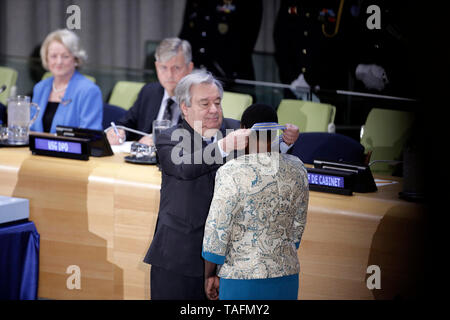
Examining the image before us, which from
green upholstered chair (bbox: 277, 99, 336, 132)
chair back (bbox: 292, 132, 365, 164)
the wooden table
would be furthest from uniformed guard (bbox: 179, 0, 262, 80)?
the wooden table

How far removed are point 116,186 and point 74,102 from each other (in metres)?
0.99

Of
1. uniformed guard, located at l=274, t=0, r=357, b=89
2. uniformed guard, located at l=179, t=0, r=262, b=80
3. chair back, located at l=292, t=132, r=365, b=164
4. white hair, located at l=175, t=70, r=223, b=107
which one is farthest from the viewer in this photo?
uniformed guard, located at l=179, t=0, r=262, b=80

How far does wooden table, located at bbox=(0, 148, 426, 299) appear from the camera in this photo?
2.12 m

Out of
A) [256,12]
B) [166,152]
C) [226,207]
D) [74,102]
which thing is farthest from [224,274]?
[256,12]

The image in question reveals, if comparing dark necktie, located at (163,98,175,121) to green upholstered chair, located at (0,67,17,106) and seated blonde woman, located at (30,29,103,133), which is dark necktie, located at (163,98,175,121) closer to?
seated blonde woman, located at (30,29,103,133)

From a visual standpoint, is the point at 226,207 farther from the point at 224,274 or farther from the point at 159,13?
the point at 159,13

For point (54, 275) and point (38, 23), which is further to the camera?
point (38, 23)

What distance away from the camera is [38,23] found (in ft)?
20.0

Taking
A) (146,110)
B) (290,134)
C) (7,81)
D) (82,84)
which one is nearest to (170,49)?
(146,110)

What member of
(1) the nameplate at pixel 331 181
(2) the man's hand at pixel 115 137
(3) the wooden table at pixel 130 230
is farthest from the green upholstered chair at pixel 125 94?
(1) the nameplate at pixel 331 181

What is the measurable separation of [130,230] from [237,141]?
92 cm

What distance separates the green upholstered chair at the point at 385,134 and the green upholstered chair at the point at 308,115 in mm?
241

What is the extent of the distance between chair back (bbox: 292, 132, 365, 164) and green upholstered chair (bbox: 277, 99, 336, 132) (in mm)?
812

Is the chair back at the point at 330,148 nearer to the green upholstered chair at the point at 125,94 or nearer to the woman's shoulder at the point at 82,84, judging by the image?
the woman's shoulder at the point at 82,84
